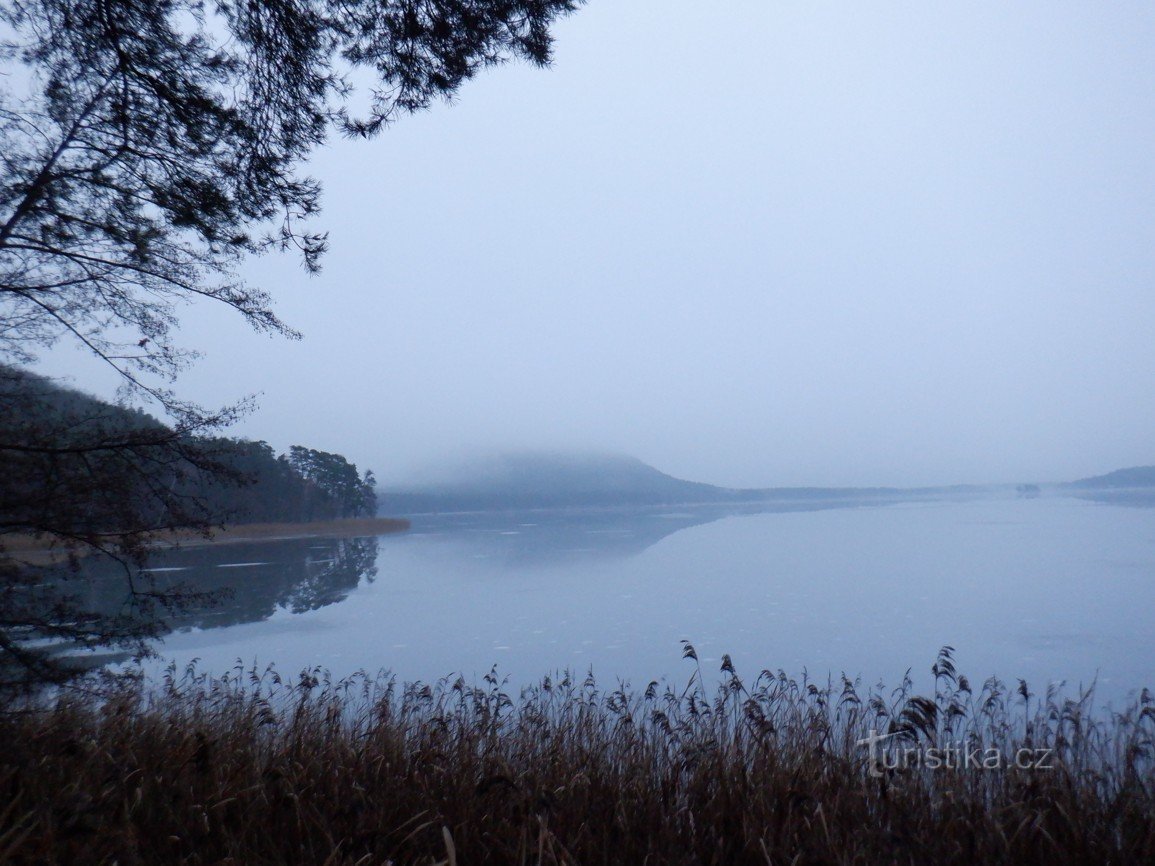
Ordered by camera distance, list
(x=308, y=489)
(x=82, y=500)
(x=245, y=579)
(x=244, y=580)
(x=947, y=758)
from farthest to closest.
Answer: (x=308, y=489) → (x=245, y=579) → (x=244, y=580) → (x=82, y=500) → (x=947, y=758)

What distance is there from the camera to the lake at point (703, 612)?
36.0ft

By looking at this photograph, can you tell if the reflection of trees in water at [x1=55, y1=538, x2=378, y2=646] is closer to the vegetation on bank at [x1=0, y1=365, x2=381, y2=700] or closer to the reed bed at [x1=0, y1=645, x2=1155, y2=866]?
the vegetation on bank at [x1=0, y1=365, x2=381, y2=700]

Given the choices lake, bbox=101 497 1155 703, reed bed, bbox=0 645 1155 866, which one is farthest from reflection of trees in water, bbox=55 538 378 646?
reed bed, bbox=0 645 1155 866

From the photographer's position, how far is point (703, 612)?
50.2ft

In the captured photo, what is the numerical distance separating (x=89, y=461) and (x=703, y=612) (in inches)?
480

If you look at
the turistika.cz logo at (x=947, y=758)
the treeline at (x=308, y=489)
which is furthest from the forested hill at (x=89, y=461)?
the treeline at (x=308, y=489)

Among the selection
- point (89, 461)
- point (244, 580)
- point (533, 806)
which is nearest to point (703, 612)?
point (89, 461)

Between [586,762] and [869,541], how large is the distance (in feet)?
100

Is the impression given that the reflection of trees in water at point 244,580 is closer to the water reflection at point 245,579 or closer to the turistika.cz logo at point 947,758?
the water reflection at point 245,579

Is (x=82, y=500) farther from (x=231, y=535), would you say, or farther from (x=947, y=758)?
(x=231, y=535)

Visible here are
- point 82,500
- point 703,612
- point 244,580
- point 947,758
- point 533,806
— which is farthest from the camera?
point 244,580

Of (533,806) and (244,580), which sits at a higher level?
(533,806)

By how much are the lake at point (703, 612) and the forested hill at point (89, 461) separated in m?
1.02

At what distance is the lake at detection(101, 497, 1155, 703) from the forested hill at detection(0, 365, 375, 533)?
1.02 meters
